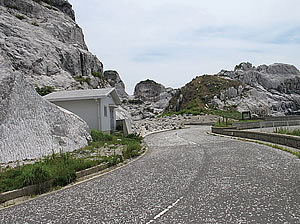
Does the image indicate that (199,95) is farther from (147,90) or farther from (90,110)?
(90,110)

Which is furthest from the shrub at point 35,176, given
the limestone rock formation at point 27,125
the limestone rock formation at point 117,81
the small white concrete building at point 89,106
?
the limestone rock formation at point 117,81

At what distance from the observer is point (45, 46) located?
48.9 meters

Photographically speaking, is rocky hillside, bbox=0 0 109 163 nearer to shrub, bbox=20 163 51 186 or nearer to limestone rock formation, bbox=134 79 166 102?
shrub, bbox=20 163 51 186

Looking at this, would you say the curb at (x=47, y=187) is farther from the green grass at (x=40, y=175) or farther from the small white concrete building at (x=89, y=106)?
the small white concrete building at (x=89, y=106)

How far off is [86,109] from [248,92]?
222 feet

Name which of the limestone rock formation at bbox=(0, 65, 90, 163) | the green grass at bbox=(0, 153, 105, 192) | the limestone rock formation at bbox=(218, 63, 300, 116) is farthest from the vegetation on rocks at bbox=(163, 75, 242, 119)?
the green grass at bbox=(0, 153, 105, 192)

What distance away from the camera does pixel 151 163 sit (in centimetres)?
1100

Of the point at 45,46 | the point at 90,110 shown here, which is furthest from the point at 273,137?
the point at 45,46

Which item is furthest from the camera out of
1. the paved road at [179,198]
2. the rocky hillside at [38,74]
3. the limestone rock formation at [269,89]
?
the limestone rock formation at [269,89]

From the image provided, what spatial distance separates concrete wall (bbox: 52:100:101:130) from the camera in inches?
888

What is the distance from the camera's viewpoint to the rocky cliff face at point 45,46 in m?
42.0

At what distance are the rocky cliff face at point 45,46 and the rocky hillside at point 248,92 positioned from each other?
3012 centimetres

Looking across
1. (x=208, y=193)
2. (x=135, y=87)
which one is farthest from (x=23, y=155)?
(x=135, y=87)

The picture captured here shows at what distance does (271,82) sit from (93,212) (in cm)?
9924
